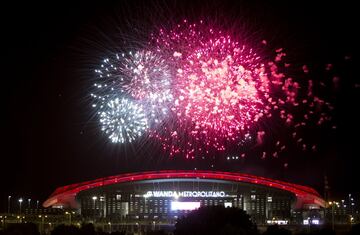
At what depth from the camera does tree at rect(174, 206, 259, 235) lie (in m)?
41.9

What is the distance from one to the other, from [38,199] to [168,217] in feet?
87.1

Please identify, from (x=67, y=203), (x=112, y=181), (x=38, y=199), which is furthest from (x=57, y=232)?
(x=38, y=199)

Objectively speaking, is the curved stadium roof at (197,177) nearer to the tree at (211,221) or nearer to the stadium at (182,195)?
the stadium at (182,195)

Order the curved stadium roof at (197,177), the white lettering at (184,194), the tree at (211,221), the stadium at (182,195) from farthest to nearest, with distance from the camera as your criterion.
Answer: the white lettering at (184,194) → the stadium at (182,195) → the curved stadium roof at (197,177) → the tree at (211,221)

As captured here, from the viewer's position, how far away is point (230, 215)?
46906mm

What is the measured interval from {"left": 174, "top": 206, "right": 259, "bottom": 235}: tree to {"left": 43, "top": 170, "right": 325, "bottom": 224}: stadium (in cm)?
5156

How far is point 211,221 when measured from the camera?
44.2 m

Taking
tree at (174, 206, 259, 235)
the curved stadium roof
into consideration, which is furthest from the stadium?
tree at (174, 206, 259, 235)

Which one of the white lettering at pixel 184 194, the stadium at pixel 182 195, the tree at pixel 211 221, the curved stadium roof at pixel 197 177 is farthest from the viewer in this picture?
the white lettering at pixel 184 194

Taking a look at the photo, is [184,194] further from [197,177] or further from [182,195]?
[197,177]

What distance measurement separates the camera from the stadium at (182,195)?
329 feet

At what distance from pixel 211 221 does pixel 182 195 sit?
191 ft

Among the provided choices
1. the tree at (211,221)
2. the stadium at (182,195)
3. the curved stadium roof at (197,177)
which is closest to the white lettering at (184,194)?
the stadium at (182,195)

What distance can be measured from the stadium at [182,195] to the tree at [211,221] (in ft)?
169
